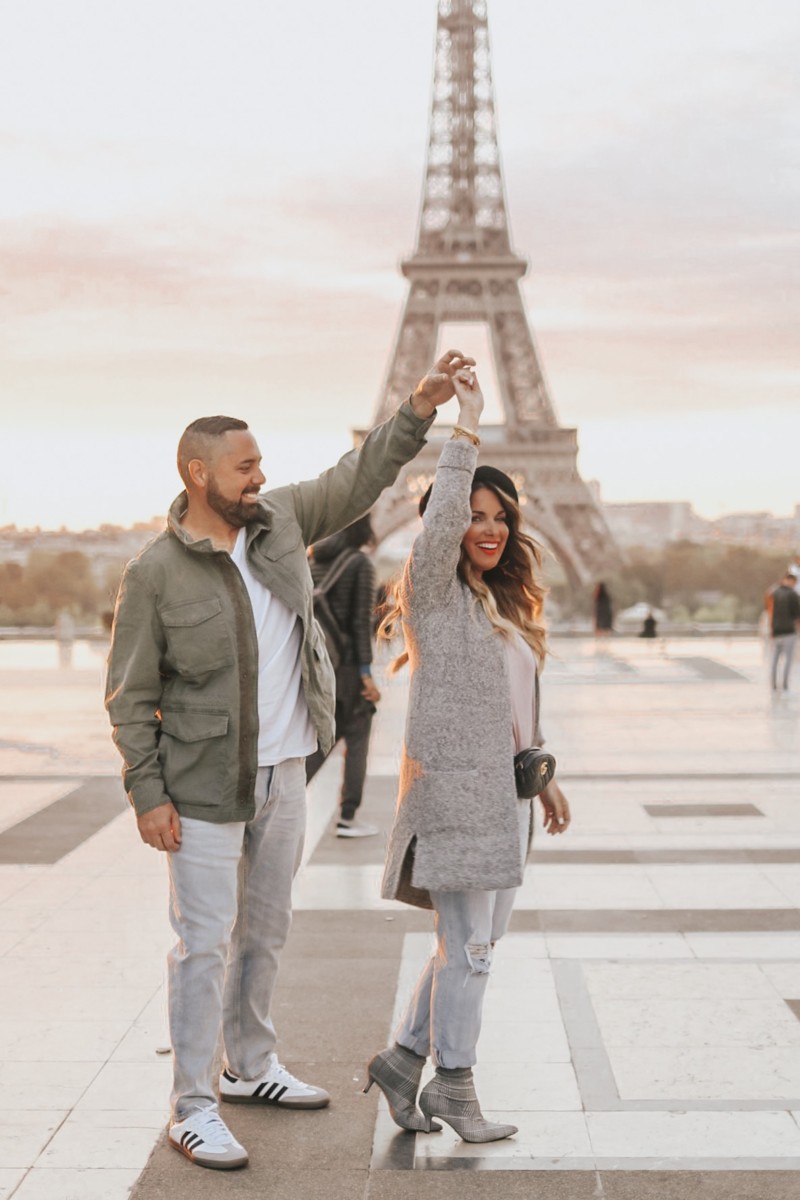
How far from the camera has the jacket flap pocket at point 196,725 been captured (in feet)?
11.5

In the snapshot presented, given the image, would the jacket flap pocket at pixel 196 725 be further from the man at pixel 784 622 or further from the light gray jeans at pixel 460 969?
the man at pixel 784 622

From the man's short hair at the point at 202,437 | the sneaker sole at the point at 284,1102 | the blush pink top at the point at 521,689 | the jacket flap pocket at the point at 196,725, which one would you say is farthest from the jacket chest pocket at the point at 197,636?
the sneaker sole at the point at 284,1102

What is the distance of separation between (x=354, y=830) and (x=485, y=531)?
13.6ft

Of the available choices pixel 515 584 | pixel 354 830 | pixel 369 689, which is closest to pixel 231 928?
pixel 515 584

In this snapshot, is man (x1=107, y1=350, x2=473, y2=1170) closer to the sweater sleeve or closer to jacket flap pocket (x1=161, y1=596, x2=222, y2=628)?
jacket flap pocket (x1=161, y1=596, x2=222, y2=628)

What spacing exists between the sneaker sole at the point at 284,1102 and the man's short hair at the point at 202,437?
5.18 feet

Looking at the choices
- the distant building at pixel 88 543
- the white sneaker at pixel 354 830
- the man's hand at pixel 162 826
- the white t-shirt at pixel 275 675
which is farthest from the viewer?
the distant building at pixel 88 543

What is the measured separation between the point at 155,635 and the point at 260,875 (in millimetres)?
670

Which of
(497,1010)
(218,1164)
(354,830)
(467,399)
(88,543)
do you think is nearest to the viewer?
(218,1164)

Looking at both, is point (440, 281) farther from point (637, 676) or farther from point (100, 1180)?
point (100, 1180)

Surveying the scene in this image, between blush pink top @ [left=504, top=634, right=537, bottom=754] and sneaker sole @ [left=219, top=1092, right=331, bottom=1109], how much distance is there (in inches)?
41.1

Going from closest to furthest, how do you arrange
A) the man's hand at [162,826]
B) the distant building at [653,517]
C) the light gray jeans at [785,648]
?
the man's hand at [162,826], the light gray jeans at [785,648], the distant building at [653,517]

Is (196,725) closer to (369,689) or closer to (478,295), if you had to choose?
(369,689)

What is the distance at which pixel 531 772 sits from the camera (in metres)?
3.46
